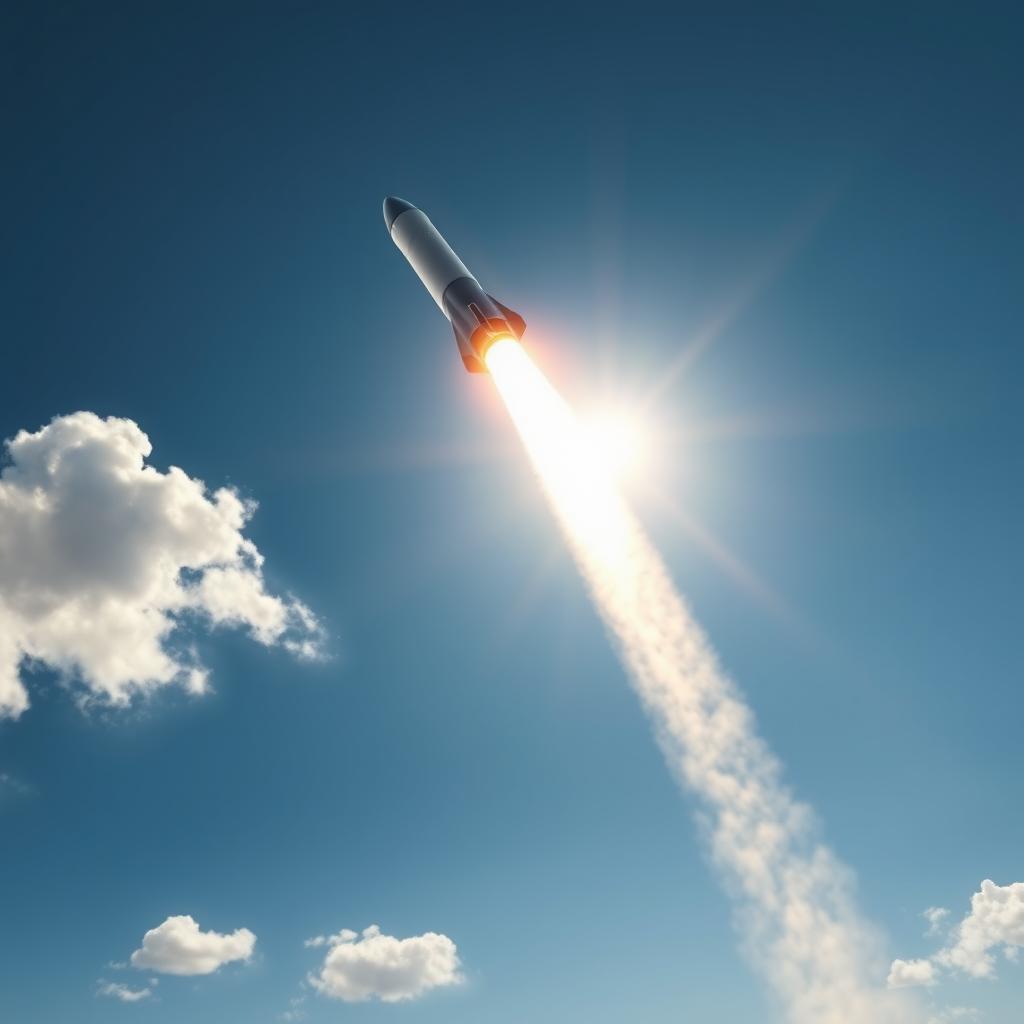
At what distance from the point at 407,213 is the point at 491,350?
62.4 feet

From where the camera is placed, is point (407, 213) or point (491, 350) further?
point (407, 213)

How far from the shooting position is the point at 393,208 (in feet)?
186

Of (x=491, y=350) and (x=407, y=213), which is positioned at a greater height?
(x=407, y=213)

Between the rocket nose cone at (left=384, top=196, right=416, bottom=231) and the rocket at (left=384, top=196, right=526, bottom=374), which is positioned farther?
the rocket nose cone at (left=384, top=196, right=416, bottom=231)

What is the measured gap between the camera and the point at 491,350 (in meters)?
45.6

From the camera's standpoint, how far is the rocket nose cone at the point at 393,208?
5630 centimetres

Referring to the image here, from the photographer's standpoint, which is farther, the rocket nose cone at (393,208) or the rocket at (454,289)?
the rocket nose cone at (393,208)

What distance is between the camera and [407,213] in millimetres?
55625

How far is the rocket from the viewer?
147 feet

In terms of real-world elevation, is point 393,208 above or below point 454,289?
above

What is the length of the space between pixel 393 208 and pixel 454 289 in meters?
15.5

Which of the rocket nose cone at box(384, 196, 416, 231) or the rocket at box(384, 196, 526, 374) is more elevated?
the rocket nose cone at box(384, 196, 416, 231)

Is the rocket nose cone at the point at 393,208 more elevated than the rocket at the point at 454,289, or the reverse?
the rocket nose cone at the point at 393,208

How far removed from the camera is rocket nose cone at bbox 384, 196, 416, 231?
185 feet
